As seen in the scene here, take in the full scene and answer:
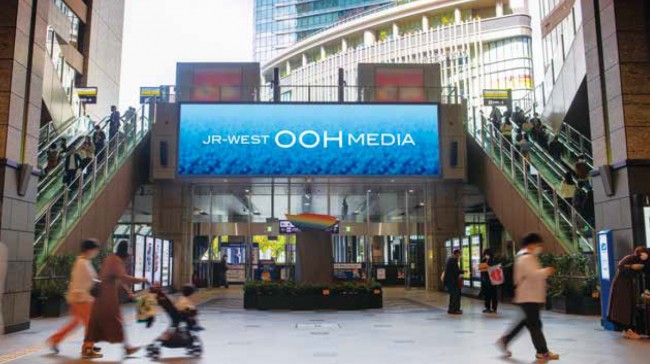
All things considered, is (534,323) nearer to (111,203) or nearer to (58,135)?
(111,203)

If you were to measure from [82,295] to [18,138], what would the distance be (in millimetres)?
3821

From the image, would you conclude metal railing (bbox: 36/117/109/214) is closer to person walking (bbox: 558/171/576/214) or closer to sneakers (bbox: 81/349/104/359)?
sneakers (bbox: 81/349/104/359)

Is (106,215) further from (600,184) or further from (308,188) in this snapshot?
(600,184)

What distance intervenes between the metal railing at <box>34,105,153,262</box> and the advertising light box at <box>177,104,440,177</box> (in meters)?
1.60

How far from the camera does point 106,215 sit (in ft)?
54.2

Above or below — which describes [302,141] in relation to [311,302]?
above

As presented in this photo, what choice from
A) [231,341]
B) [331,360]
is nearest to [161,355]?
[231,341]

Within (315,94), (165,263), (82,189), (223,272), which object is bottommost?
(223,272)

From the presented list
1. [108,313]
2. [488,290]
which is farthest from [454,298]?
[108,313]

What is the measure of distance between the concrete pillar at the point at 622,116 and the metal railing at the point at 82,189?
35.1 ft

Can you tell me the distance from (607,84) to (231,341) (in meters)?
7.18

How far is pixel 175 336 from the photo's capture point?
728cm

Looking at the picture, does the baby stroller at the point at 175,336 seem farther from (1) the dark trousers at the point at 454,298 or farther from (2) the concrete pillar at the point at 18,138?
(1) the dark trousers at the point at 454,298

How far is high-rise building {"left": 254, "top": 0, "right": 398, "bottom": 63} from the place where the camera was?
95.7 m
